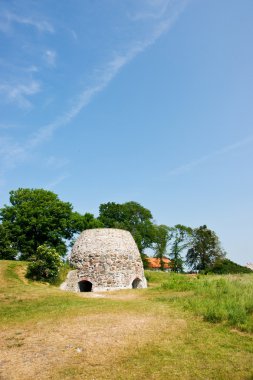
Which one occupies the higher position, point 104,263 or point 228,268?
point 228,268

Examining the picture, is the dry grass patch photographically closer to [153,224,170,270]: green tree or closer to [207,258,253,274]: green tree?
[207,258,253,274]: green tree

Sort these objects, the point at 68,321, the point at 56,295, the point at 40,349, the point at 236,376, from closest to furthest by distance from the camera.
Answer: the point at 236,376, the point at 40,349, the point at 68,321, the point at 56,295

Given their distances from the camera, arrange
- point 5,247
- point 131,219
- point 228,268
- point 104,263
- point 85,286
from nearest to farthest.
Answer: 1. point 104,263
2. point 85,286
3. point 5,247
4. point 228,268
5. point 131,219

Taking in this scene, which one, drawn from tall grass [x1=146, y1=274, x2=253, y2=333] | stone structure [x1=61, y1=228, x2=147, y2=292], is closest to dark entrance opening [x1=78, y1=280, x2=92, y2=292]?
stone structure [x1=61, y1=228, x2=147, y2=292]

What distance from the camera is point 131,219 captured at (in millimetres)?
50125

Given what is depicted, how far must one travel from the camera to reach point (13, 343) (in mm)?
10602

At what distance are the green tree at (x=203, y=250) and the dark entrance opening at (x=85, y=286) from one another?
109 ft

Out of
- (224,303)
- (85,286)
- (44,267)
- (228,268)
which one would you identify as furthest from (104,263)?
(228,268)

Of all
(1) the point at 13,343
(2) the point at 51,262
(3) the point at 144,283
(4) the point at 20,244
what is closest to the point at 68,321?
(1) the point at 13,343

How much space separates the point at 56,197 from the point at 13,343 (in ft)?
100

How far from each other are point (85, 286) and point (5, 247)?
1332cm

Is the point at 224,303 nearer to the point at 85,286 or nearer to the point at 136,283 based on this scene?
the point at 136,283

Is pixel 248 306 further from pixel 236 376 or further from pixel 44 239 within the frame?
pixel 44 239

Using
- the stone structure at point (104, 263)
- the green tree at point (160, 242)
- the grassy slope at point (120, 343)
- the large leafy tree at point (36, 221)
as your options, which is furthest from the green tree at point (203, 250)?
the grassy slope at point (120, 343)
